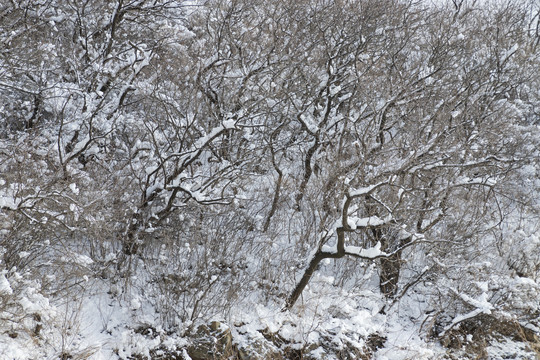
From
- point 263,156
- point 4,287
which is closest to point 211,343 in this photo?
point 4,287

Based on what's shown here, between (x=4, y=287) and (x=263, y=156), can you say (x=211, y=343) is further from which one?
(x=263, y=156)

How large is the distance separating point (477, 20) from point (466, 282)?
736 centimetres

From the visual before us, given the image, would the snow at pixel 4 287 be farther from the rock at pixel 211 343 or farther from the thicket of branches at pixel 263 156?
the rock at pixel 211 343

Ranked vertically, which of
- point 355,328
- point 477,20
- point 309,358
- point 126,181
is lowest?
point 309,358

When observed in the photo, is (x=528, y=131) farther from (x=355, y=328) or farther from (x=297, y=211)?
(x=355, y=328)

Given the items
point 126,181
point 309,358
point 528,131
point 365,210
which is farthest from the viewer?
point 528,131

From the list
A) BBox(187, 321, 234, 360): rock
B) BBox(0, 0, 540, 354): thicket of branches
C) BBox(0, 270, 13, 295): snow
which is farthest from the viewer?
BBox(0, 0, 540, 354): thicket of branches

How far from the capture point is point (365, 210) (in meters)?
8.64

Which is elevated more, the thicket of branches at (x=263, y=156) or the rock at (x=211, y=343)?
the thicket of branches at (x=263, y=156)

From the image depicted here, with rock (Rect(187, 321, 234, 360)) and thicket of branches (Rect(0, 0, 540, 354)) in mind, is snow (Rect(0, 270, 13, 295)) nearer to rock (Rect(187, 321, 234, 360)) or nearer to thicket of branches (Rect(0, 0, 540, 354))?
thicket of branches (Rect(0, 0, 540, 354))

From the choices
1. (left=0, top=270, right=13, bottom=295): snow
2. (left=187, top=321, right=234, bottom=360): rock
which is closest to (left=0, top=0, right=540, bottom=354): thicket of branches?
(left=187, top=321, right=234, bottom=360): rock

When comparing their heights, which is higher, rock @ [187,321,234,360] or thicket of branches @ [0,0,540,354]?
thicket of branches @ [0,0,540,354]

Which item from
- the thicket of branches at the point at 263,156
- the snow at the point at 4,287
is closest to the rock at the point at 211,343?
the thicket of branches at the point at 263,156

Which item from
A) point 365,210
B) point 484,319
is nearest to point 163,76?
point 365,210
